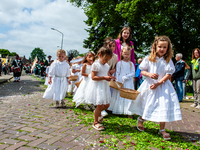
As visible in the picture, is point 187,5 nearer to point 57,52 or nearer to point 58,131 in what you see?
point 57,52

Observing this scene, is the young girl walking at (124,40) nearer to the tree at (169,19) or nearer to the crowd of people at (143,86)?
the crowd of people at (143,86)

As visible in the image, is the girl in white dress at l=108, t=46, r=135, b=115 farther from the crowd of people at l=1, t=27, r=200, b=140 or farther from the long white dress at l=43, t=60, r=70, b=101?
the long white dress at l=43, t=60, r=70, b=101

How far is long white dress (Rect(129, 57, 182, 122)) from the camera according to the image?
11.0 feet

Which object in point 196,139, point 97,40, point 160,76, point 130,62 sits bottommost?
point 196,139

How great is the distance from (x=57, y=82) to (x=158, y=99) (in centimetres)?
372

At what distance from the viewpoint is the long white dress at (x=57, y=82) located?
19.6 ft

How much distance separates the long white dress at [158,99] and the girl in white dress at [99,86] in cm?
69

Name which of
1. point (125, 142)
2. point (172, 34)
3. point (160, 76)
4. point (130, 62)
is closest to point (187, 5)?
point (172, 34)

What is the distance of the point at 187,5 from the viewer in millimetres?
17594

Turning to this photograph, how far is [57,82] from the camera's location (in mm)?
6113

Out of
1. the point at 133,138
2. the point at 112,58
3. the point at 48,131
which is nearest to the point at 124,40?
the point at 112,58

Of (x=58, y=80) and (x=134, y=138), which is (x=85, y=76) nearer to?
(x=58, y=80)

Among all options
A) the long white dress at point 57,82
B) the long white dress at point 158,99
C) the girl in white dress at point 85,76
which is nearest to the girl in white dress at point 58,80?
the long white dress at point 57,82

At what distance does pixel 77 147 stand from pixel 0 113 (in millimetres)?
3109
